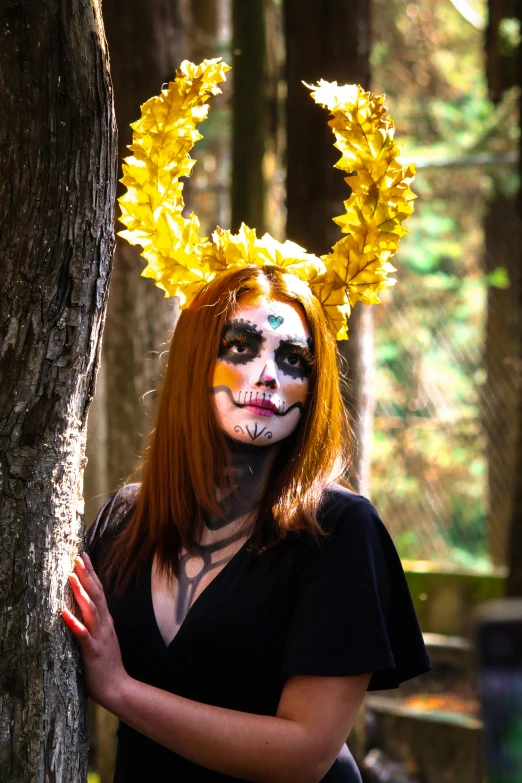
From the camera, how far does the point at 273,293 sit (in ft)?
8.11

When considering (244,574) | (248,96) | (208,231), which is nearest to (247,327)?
(244,574)

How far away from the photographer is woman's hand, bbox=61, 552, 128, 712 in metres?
2.16

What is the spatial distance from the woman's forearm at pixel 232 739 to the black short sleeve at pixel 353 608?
12 centimetres

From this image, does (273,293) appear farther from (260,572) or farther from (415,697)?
(415,697)

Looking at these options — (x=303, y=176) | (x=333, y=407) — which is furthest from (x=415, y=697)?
(x=333, y=407)

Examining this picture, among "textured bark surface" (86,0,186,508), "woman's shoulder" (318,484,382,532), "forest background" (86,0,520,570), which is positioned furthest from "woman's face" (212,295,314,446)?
"textured bark surface" (86,0,186,508)

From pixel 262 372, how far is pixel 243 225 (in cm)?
47

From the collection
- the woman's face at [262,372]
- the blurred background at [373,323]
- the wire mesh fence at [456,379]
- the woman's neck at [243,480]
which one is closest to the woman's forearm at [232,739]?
the woman's neck at [243,480]

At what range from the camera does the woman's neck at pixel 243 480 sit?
2.41 metres

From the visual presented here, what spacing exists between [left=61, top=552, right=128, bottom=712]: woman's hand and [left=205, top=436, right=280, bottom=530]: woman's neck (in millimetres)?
330

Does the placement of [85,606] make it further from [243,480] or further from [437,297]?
[437,297]

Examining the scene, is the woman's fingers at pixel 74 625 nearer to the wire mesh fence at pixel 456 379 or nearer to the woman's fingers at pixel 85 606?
the woman's fingers at pixel 85 606

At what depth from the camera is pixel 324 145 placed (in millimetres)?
4875

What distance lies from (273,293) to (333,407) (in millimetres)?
312
